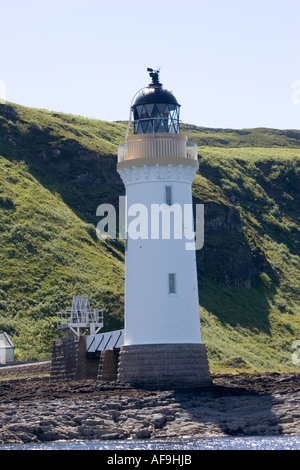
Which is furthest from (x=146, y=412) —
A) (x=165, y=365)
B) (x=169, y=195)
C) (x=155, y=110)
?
(x=155, y=110)

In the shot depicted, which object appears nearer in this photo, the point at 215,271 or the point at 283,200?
the point at 215,271

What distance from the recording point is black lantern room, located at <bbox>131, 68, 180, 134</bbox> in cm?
3291

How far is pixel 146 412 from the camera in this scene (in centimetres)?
2730

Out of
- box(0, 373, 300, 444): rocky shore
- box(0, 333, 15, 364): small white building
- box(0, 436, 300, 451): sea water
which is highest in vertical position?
box(0, 333, 15, 364): small white building

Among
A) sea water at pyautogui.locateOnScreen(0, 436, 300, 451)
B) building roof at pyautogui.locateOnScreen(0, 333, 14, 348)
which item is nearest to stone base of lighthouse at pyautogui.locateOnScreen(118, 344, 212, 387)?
sea water at pyautogui.locateOnScreen(0, 436, 300, 451)

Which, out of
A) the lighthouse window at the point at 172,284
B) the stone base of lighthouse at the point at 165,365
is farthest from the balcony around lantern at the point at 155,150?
the stone base of lighthouse at the point at 165,365

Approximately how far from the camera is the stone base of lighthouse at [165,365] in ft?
102

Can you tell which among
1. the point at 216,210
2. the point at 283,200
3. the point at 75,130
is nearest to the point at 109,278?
the point at 216,210

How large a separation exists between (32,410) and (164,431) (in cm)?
439

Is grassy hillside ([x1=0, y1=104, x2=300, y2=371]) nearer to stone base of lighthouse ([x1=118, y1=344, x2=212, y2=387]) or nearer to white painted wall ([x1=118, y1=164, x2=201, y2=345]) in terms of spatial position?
stone base of lighthouse ([x1=118, y1=344, x2=212, y2=387])

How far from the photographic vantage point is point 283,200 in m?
109

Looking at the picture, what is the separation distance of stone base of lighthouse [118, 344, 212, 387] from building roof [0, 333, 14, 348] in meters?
23.1

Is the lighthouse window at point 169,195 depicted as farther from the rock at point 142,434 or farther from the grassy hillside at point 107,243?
the grassy hillside at point 107,243
